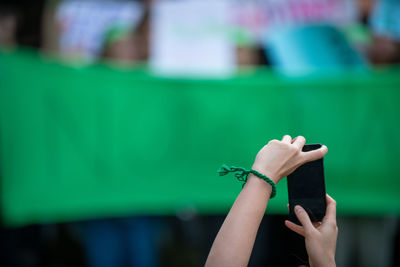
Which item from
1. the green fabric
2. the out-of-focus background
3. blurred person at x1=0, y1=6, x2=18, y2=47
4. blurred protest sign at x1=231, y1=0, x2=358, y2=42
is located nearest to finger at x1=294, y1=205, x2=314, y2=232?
the out-of-focus background

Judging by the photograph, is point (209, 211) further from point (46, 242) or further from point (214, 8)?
point (214, 8)

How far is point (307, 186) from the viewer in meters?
0.79

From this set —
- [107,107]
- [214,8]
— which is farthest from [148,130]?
[214,8]

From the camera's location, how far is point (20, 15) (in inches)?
125

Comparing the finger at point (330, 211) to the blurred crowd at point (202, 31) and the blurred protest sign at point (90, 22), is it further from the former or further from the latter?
the blurred protest sign at point (90, 22)

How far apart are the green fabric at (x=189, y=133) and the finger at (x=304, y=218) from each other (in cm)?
167

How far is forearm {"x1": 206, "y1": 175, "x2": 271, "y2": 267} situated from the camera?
713mm

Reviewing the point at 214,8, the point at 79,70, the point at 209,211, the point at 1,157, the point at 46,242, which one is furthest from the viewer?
the point at 214,8

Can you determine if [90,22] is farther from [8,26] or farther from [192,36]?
[192,36]

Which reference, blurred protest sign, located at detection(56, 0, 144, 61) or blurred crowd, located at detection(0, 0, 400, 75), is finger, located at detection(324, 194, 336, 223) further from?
blurred protest sign, located at detection(56, 0, 144, 61)

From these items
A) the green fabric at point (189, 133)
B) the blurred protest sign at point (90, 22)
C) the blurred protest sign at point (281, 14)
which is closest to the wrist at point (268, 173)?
the green fabric at point (189, 133)

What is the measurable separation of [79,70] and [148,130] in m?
0.56

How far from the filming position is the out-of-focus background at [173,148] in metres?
2.35

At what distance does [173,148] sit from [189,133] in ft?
0.46
